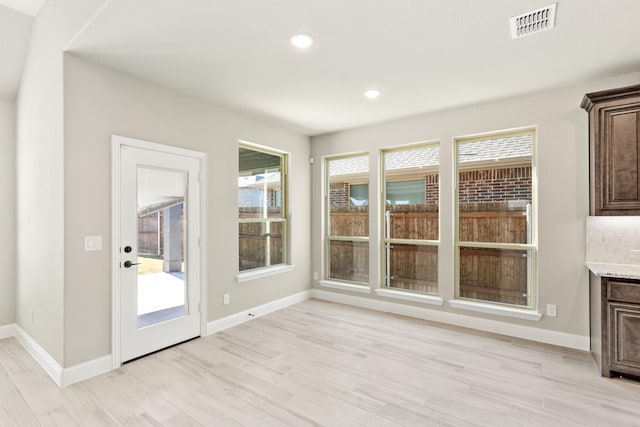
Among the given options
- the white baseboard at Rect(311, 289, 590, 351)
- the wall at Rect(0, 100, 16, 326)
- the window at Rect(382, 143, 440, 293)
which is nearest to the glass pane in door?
the wall at Rect(0, 100, 16, 326)

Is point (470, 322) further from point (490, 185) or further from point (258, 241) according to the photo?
point (258, 241)

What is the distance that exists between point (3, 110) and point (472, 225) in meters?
5.68

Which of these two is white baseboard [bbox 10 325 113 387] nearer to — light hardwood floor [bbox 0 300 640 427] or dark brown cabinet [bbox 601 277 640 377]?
light hardwood floor [bbox 0 300 640 427]

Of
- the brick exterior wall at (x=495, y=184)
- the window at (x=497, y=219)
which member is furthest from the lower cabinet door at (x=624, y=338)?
the brick exterior wall at (x=495, y=184)

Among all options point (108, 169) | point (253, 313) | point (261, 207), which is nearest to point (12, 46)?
point (108, 169)

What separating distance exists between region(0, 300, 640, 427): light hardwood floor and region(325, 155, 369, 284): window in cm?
157

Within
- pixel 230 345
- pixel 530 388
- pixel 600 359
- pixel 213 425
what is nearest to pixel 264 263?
pixel 230 345

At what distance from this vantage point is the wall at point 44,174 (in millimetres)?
2648

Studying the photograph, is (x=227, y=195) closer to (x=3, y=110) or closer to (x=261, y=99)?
(x=261, y=99)

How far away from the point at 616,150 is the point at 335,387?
326 cm

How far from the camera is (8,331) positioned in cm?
368

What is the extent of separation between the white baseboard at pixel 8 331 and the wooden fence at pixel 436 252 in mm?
4098

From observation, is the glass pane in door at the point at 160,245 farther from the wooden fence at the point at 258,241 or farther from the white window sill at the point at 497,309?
the white window sill at the point at 497,309

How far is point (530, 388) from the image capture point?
260 cm
